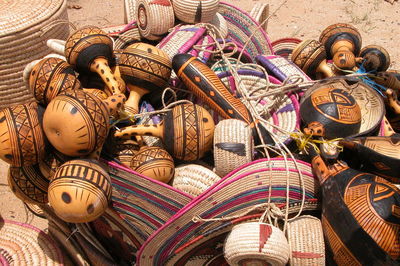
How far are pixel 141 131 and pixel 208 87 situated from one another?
355 mm

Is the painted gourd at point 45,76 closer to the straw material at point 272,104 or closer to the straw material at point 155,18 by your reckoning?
the straw material at point 155,18

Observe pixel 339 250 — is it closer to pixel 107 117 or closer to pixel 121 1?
pixel 107 117

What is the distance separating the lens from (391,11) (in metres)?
4.47

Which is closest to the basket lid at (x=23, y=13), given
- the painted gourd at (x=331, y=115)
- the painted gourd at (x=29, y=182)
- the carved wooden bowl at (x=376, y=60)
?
the painted gourd at (x=29, y=182)

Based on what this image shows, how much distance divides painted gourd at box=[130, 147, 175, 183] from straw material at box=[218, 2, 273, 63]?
106 cm

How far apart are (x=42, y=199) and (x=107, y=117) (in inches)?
19.8

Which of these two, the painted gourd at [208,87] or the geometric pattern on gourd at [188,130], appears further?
the painted gourd at [208,87]

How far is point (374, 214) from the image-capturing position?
4.57 feet

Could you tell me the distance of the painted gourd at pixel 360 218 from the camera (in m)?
1.36

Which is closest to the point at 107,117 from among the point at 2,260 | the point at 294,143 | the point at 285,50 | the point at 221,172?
the point at 221,172

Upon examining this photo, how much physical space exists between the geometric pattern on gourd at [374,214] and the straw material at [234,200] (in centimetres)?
20

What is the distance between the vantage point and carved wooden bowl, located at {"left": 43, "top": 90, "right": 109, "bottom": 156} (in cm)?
146

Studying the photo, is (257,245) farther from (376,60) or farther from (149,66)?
(376,60)

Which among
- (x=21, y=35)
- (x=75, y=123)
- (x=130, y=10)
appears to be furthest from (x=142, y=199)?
(x=21, y=35)
